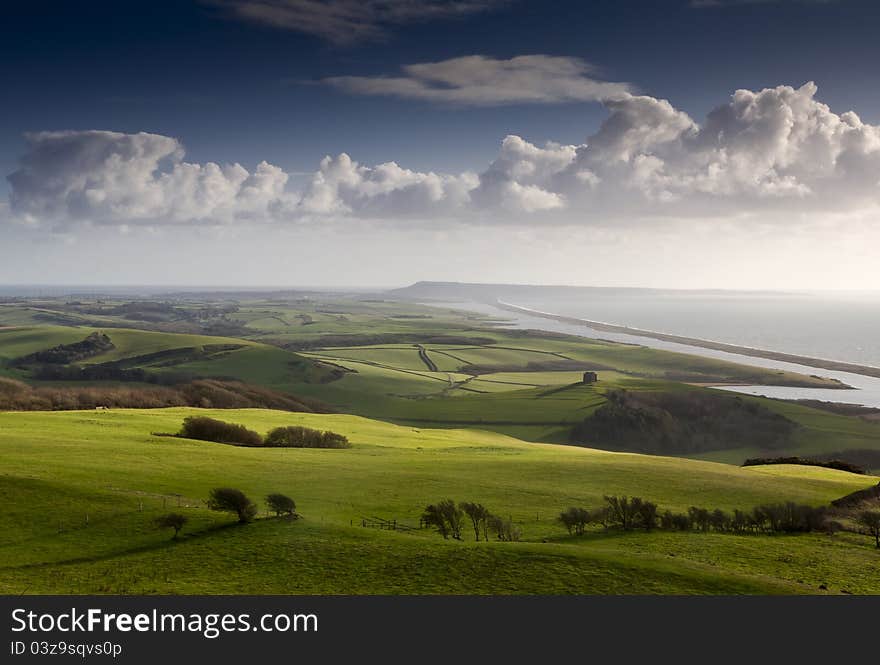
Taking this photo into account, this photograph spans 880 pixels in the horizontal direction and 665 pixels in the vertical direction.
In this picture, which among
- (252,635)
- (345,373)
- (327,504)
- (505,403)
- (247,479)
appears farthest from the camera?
(345,373)

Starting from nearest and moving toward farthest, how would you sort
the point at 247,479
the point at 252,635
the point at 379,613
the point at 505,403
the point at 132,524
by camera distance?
the point at 252,635, the point at 379,613, the point at 132,524, the point at 247,479, the point at 505,403

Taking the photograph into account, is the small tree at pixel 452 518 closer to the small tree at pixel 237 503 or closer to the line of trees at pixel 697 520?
the line of trees at pixel 697 520

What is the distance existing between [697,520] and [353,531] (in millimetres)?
24168

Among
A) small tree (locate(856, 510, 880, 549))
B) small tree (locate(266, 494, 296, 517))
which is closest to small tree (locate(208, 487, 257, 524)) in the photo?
small tree (locate(266, 494, 296, 517))

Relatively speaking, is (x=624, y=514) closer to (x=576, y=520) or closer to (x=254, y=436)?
(x=576, y=520)

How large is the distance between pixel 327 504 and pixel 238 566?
Answer: 15233 mm

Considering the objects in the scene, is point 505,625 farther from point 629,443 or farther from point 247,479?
point 629,443

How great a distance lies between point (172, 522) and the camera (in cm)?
3638

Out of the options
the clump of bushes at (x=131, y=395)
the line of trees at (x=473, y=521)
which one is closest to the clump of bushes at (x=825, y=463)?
the line of trees at (x=473, y=521)

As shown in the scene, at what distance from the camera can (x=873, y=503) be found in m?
53.2

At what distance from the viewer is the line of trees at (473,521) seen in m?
39.8

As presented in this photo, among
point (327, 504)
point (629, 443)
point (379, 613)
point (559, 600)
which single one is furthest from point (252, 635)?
point (629, 443)

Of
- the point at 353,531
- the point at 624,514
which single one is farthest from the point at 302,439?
the point at 624,514

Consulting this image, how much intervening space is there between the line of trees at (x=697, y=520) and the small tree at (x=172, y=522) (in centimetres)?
2399
